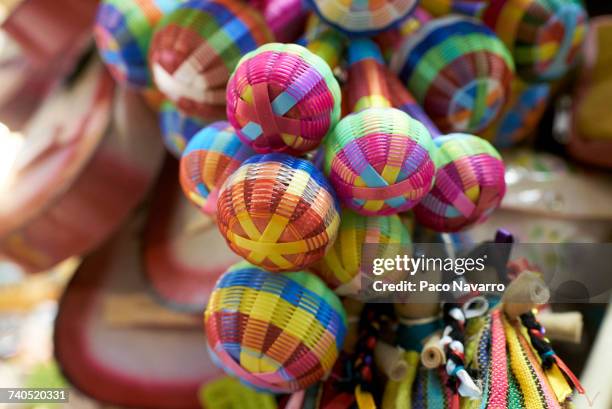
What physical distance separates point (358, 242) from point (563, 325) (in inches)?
6.7

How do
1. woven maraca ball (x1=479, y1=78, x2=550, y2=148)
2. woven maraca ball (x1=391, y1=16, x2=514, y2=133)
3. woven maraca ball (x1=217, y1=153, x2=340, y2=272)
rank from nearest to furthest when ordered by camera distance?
woven maraca ball (x1=217, y1=153, x2=340, y2=272) < woven maraca ball (x1=391, y1=16, x2=514, y2=133) < woven maraca ball (x1=479, y1=78, x2=550, y2=148)

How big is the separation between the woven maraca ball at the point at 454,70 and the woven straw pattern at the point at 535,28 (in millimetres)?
63

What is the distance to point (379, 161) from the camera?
35 cm

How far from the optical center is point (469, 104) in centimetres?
46

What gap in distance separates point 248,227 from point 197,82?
0.15m

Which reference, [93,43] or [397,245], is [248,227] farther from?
[93,43]

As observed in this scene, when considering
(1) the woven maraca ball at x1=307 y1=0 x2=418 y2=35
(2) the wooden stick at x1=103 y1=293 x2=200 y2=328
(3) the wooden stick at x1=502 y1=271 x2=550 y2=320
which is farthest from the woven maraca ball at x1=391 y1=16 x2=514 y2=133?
(2) the wooden stick at x1=103 y1=293 x2=200 y2=328

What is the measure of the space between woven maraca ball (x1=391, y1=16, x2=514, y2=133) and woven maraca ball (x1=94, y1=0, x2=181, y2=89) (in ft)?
0.66

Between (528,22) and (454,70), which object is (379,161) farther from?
(528,22)

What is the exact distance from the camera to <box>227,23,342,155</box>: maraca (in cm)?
35

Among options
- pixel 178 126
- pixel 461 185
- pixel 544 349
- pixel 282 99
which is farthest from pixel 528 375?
pixel 178 126

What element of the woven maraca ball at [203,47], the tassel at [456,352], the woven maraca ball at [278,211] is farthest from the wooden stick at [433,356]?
the woven maraca ball at [203,47]

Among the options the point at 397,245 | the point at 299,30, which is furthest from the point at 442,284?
the point at 299,30

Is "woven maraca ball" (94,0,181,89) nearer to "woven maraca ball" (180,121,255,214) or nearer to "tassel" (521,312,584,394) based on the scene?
"woven maraca ball" (180,121,255,214)
